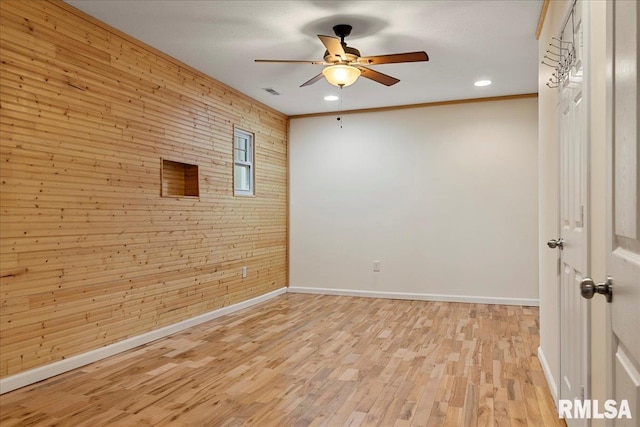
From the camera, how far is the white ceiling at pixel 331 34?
10.4 feet

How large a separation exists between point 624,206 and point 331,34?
3.19 meters

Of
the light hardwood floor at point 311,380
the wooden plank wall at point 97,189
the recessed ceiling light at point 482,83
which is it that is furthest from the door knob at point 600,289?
the recessed ceiling light at point 482,83

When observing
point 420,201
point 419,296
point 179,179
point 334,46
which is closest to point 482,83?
point 420,201

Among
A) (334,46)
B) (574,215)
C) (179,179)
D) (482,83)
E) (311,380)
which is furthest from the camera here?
(482,83)

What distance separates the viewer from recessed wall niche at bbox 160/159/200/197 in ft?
14.0

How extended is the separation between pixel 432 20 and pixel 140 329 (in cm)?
350

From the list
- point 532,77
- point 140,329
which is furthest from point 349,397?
point 532,77

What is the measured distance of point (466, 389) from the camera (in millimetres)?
2830

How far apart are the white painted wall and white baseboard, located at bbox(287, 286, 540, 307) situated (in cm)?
3

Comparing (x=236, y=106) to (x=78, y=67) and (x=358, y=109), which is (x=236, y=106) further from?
(x=78, y=67)

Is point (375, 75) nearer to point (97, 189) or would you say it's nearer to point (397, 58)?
point (397, 58)

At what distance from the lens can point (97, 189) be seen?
337 cm

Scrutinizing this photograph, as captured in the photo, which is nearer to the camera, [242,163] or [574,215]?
[574,215]

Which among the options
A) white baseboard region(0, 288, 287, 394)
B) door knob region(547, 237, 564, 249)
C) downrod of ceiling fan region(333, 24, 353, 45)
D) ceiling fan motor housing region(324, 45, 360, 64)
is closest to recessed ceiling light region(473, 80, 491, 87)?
downrod of ceiling fan region(333, 24, 353, 45)
